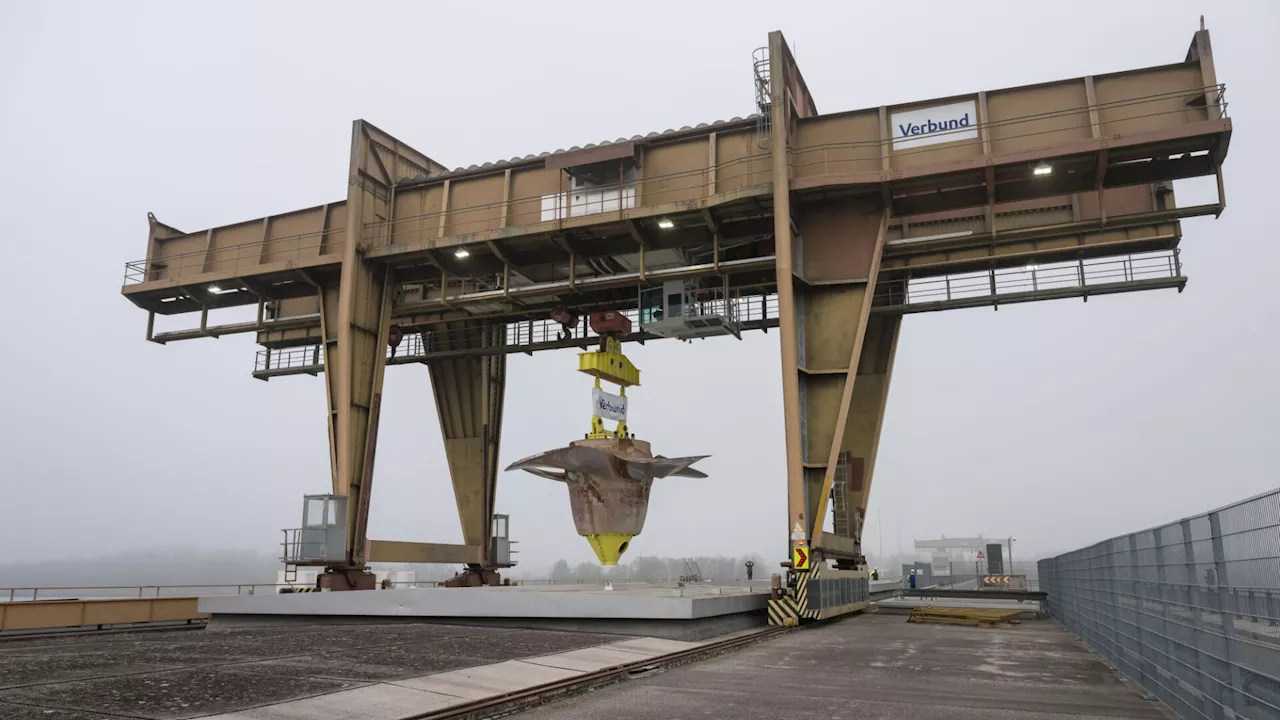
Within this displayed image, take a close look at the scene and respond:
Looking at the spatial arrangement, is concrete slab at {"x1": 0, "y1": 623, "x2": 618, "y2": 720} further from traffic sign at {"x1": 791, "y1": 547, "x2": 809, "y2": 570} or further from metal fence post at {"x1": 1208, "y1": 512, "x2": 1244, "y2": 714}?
metal fence post at {"x1": 1208, "y1": 512, "x2": 1244, "y2": 714}

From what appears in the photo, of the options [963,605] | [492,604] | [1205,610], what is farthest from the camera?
[963,605]

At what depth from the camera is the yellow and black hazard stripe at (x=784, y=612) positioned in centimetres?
2098

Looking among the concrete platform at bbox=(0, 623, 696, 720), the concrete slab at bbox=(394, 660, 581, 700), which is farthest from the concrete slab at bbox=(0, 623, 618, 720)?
the concrete slab at bbox=(394, 660, 581, 700)

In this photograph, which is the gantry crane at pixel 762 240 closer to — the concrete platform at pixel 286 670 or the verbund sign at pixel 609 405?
the verbund sign at pixel 609 405

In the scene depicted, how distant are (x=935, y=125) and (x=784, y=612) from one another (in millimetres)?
14071

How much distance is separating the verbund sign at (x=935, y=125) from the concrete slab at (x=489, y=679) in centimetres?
1799

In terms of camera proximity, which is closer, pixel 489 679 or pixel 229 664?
pixel 489 679

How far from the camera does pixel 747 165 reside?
24.5 m

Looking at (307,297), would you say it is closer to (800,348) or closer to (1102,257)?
(800,348)

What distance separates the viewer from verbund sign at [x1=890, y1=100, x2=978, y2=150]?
902 inches

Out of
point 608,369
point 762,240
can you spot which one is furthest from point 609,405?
point 762,240

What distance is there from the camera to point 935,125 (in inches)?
916

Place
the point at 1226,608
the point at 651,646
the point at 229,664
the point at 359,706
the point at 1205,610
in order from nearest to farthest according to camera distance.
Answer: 1. the point at 1226,608
2. the point at 1205,610
3. the point at 359,706
4. the point at 229,664
5. the point at 651,646

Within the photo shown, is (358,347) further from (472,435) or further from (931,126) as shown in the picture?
(931,126)
